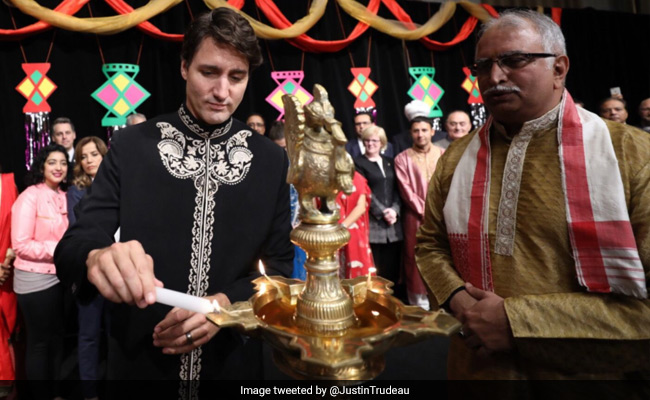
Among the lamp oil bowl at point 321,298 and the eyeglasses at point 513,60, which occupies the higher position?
the eyeglasses at point 513,60

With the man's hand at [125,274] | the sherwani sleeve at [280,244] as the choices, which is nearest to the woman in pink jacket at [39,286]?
the sherwani sleeve at [280,244]

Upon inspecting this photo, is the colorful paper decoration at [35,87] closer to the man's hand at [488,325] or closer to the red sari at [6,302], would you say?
the red sari at [6,302]

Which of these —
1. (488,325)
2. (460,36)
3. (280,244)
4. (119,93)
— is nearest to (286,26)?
(119,93)

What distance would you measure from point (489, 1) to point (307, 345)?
6.08 metres

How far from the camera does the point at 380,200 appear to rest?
3.79m

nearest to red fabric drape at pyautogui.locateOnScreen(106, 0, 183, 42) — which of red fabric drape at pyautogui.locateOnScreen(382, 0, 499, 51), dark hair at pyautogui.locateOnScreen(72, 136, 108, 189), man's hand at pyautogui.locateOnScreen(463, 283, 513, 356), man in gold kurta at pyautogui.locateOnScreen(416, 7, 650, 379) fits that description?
dark hair at pyautogui.locateOnScreen(72, 136, 108, 189)

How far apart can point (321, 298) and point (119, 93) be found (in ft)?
14.7

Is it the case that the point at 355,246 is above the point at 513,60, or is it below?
below

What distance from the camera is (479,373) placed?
1.13 metres

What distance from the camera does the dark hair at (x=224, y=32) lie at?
1099mm

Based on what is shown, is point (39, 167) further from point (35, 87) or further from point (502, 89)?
Result: point (502, 89)

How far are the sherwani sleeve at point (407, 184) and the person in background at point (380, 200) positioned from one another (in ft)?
0.21

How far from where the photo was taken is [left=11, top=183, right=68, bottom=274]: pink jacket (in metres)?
2.43

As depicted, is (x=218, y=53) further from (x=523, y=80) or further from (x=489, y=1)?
(x=489, y=1)
